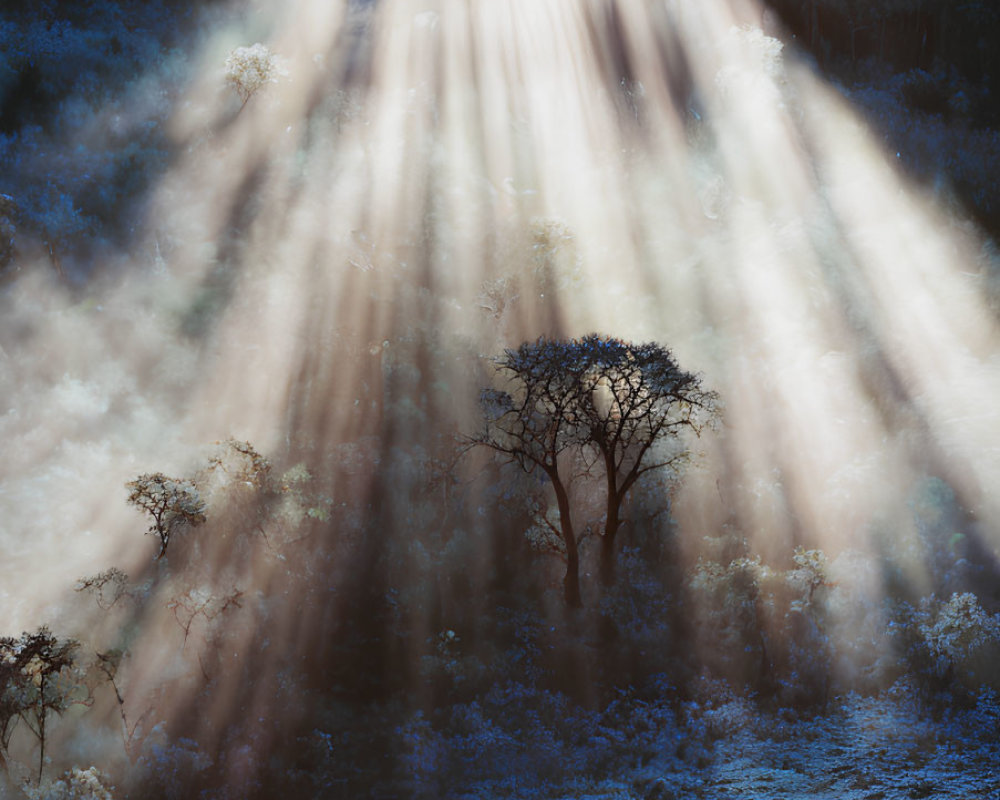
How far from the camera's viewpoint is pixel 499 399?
69.3ft

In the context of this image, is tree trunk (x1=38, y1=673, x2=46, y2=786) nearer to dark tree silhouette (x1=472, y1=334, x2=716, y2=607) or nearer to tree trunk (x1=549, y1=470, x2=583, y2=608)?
dark tree silhouette (x1=472, y1=334, x2=716, y2=607)

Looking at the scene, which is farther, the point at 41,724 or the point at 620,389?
the point at 620,389

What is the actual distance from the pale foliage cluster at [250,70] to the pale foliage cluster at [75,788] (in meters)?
27.1

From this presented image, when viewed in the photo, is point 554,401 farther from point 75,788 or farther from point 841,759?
point 75,788

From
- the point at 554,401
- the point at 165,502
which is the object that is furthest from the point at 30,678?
the point at 554,401

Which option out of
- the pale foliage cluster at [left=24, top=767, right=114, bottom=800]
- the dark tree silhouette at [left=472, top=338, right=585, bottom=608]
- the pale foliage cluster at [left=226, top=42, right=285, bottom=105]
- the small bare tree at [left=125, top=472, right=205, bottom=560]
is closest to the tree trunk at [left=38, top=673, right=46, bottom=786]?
the pale foliage cluster at [left=24, top=767, right=114, bottom=800]

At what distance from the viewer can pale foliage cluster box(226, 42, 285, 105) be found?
31.4 metres

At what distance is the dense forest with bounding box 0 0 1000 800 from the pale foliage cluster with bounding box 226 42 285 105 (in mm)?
216

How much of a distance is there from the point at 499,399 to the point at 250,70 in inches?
A: 856

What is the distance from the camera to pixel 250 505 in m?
23.1

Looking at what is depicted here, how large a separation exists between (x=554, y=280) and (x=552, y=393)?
36.8ft

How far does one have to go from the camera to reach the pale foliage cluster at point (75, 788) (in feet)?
52.4

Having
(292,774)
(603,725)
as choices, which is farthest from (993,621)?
(292,774)

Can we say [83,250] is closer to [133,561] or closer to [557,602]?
[133,561]
